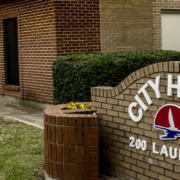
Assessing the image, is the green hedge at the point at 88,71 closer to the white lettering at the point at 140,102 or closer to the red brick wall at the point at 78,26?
the red brick wall at the point at 78,26

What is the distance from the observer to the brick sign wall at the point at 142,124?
404cm

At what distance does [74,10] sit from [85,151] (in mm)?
5774

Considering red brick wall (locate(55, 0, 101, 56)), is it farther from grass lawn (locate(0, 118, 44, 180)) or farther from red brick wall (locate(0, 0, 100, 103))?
grass lawn (locate(0, 118, 44, 180))

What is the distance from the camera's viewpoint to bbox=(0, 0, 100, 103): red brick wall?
962cm

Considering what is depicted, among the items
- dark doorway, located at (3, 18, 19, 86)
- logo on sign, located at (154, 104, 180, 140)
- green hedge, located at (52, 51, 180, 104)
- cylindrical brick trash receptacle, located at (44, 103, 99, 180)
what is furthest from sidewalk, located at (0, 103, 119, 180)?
logo on sign, located at (154, 104, 180, 140)

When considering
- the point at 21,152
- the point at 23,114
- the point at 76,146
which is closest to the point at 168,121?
the point at 76,146

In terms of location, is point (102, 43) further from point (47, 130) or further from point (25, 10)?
point (47, 130)

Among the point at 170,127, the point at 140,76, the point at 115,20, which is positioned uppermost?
the point at 115,20

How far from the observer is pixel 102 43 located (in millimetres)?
10289

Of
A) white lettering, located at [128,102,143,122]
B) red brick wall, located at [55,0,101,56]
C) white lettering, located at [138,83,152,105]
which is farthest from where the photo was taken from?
red brick wall, located at [55,0,101,56]

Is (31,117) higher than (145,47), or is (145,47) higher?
(145,47)

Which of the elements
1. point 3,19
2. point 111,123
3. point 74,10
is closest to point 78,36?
point 74,10

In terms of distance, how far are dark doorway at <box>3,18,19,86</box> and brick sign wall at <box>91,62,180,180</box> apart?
7.11m

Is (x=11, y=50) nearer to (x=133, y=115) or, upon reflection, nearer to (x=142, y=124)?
(x=133, y=115)
